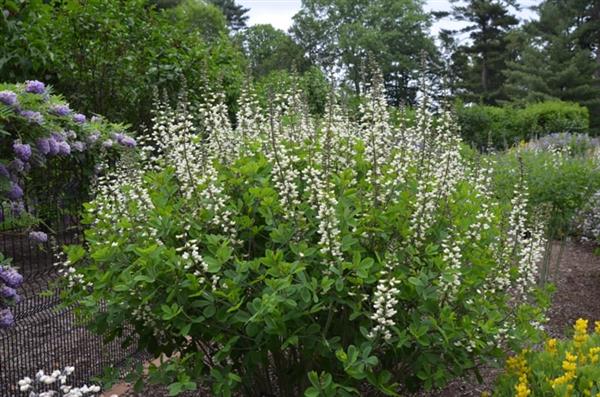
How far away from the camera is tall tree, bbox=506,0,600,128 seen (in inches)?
1339

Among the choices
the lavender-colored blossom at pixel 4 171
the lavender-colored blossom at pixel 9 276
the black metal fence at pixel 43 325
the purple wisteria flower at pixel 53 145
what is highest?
the purple wisteria flower at pixel 53 145

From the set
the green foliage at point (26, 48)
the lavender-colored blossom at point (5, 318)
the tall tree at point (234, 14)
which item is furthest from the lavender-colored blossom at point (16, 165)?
the tall tree at point (234, 14)

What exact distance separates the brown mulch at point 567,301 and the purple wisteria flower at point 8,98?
7.10 feet

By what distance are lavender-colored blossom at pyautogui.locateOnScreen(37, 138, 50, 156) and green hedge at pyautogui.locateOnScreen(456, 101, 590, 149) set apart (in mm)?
17945

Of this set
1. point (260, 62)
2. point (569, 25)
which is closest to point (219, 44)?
point (569, 25)

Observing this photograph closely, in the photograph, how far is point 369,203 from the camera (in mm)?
3283

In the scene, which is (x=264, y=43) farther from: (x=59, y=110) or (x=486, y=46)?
(x=59, y=110)

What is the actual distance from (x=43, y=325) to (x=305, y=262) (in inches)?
109

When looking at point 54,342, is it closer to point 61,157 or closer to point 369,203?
point 61,157

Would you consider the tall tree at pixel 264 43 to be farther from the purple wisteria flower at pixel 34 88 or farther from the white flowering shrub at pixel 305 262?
the white flowering shrub at pixel 305 262

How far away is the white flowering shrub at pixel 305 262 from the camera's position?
3.00 m

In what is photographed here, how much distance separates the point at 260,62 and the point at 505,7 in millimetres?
17877

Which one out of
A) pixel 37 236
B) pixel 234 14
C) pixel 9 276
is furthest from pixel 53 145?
pixel 234 14

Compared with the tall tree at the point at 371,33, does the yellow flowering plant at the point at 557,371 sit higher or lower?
lower
